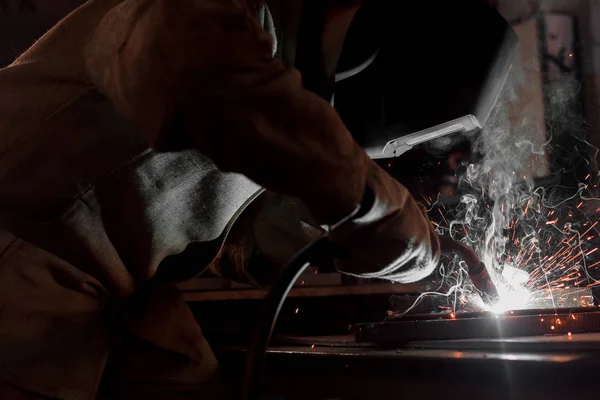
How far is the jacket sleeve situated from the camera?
84 cm

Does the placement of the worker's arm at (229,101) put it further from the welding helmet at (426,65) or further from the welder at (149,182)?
the welding helmet at (426,65)

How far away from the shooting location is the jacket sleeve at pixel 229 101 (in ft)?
2.75

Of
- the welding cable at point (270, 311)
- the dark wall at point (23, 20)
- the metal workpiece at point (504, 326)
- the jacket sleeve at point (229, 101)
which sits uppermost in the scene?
the jacket sleeve at point (229, 101)

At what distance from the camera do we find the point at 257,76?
86 centimetres

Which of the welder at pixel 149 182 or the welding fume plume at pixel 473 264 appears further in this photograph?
the welding fume plume at pixel 473 264

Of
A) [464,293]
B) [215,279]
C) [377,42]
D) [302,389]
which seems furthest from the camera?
[215,279]

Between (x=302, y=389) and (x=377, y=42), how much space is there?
3.17ft

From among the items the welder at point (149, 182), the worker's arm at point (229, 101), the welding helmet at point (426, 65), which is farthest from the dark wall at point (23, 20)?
the worker's arm at point (229, 101)

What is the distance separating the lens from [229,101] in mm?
839

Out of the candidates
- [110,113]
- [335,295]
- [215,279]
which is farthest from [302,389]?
[215,279]

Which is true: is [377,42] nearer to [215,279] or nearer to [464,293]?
[464,293]

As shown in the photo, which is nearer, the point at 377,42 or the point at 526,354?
the point at 526,354

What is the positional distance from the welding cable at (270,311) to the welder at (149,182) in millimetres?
39

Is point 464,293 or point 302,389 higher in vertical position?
point 302,389
